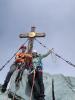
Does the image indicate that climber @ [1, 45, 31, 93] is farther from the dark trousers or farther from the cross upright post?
the cross upright post

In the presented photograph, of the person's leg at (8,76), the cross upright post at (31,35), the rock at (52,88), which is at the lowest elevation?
the rock at (52,88)

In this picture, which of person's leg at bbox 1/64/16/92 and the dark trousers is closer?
the dark trousers

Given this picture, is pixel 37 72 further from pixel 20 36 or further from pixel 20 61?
pixel 20 36

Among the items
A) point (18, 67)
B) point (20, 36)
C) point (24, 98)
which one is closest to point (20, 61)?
point (18, 67)

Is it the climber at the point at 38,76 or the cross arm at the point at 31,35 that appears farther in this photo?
the cross arm at the point at 31,35

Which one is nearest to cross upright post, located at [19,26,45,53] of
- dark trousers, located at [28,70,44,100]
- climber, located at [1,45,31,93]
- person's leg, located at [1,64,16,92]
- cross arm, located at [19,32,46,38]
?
cross arm, located at [19,32,46,38]

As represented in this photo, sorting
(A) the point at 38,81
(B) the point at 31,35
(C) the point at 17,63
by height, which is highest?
(B) the point at 31,35


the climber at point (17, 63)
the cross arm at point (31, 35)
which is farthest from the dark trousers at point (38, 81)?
the cross arm at point (31, 35)

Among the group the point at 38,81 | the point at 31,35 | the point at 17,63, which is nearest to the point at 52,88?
the point at 38,81

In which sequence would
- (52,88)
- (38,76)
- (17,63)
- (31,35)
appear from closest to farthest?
(38,76), (17,63), (52,88), (31,35)

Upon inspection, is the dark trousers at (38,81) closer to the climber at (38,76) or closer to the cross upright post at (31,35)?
the climber at (38,76)

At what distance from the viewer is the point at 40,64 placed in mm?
16016

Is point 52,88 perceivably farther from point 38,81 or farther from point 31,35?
point 31,35

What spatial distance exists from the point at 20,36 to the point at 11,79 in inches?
127
